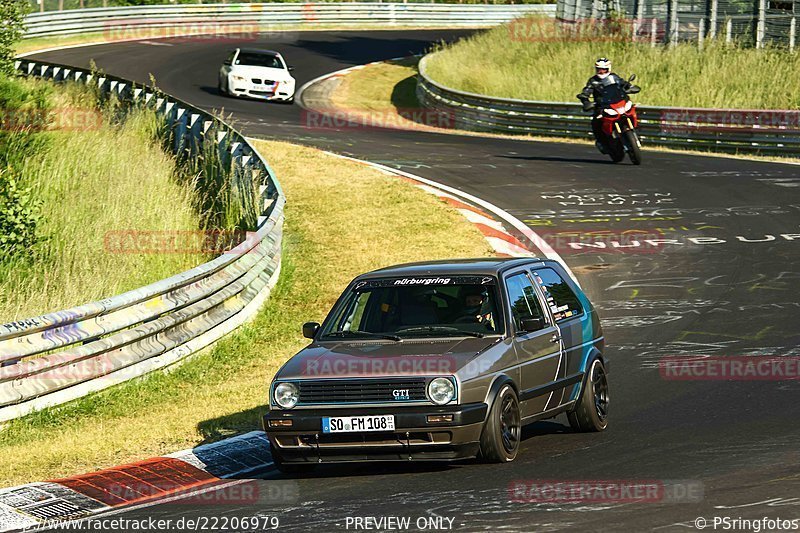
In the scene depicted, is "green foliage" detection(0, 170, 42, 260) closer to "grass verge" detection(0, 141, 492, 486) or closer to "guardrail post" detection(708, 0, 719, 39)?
"grass verge" detection(0, 141, 492, 486)

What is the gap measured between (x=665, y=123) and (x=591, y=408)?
63.3 ft

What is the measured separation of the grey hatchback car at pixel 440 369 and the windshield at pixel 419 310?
0.03 ft

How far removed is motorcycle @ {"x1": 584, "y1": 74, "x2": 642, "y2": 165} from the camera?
24.2 metres

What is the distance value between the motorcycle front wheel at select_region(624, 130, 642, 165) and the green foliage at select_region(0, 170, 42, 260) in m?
11.8

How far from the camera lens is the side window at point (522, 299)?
9.55 meters

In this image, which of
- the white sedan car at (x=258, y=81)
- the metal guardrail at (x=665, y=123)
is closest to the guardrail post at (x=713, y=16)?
the metal guardrail at (x=665, y=123)

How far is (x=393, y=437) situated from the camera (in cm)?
840

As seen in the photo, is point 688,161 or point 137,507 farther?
point 688,161

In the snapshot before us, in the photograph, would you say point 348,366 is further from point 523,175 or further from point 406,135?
point 406,135

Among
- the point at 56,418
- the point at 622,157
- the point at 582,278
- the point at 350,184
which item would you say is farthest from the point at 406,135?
the point at 56,418

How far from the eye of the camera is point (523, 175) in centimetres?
2422

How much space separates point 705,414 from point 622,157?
15845 mm

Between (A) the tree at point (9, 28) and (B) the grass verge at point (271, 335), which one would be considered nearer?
(B) the grass verge at point (271, 335)

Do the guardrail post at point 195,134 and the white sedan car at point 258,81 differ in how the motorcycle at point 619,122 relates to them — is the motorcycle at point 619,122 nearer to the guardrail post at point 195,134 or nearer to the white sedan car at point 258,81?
the guardrail post at point 195,134
